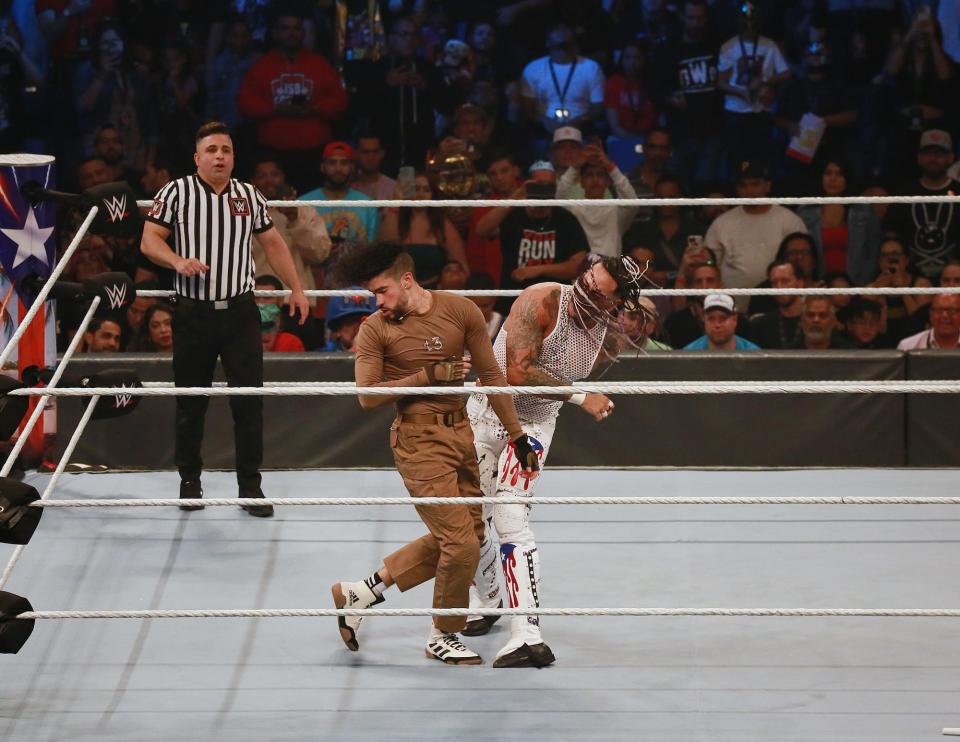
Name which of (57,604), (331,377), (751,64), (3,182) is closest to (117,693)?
(57,604)

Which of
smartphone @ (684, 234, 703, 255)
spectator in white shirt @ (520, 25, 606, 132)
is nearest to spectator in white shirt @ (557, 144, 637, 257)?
smartphone @ (684, 234, 703, 255)

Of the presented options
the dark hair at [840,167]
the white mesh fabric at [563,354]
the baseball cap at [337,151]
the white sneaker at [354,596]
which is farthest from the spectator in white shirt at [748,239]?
the white sneaker at [354,596]

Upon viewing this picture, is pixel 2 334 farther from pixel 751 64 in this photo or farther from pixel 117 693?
pixel 751 64

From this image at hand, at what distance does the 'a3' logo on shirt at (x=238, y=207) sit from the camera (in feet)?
14.4

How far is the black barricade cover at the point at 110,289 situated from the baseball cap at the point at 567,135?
3156mm

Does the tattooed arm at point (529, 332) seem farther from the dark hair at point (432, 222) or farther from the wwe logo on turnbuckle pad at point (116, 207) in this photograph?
the dark hair at point (432, 222)

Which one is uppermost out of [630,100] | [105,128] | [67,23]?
[67,23]

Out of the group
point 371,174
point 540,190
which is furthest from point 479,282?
point 371,174

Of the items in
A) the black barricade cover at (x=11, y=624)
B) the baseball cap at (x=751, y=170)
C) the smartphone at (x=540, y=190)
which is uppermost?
the baseball cap at (x=751, y=170)

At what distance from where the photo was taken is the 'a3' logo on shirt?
4.40 metres

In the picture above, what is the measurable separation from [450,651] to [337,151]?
352cm

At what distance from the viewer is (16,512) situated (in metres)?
2.82

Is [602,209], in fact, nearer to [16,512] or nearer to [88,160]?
[88,160]

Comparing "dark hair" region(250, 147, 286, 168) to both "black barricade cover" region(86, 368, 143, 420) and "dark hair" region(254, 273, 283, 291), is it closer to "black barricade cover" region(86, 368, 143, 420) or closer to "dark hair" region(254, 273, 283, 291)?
"dark hair" region(254, 273, 283, 291)
